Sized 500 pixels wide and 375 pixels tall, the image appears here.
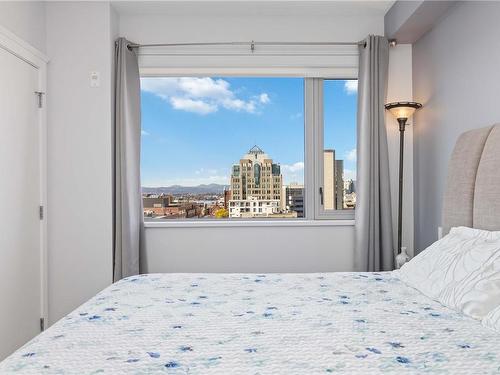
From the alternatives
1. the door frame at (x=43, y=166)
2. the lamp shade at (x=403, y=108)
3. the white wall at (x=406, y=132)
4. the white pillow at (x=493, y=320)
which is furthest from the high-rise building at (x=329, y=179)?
the door frame at (x=43, y=166)

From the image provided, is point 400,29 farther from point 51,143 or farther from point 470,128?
point 51,143

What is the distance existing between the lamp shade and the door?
2626 millimetres

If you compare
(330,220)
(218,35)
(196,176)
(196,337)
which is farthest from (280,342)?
(218,35)

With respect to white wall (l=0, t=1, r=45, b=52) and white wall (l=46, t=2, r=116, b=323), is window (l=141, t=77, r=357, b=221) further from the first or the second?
white wall (l=0, t=1, r=45, b=52)

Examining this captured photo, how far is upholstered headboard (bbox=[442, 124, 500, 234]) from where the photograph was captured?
204 centimetres

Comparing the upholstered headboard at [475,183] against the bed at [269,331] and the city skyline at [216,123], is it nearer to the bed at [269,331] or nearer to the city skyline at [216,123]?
the bed at [269,331]

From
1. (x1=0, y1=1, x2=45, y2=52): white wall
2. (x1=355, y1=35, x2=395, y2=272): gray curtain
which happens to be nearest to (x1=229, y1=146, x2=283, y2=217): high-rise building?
(x1=355, y1=35, x2=395, y2=272): gray curtain

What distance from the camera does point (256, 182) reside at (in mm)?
3613

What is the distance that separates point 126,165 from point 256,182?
1.11 metres

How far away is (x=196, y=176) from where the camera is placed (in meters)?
3.58

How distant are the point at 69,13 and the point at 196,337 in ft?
9.12

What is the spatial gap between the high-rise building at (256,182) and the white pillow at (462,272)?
1.63 meters

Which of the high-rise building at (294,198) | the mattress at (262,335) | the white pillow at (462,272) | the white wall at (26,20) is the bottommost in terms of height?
the mattress at (262,335)

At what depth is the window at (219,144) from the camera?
139 inches
